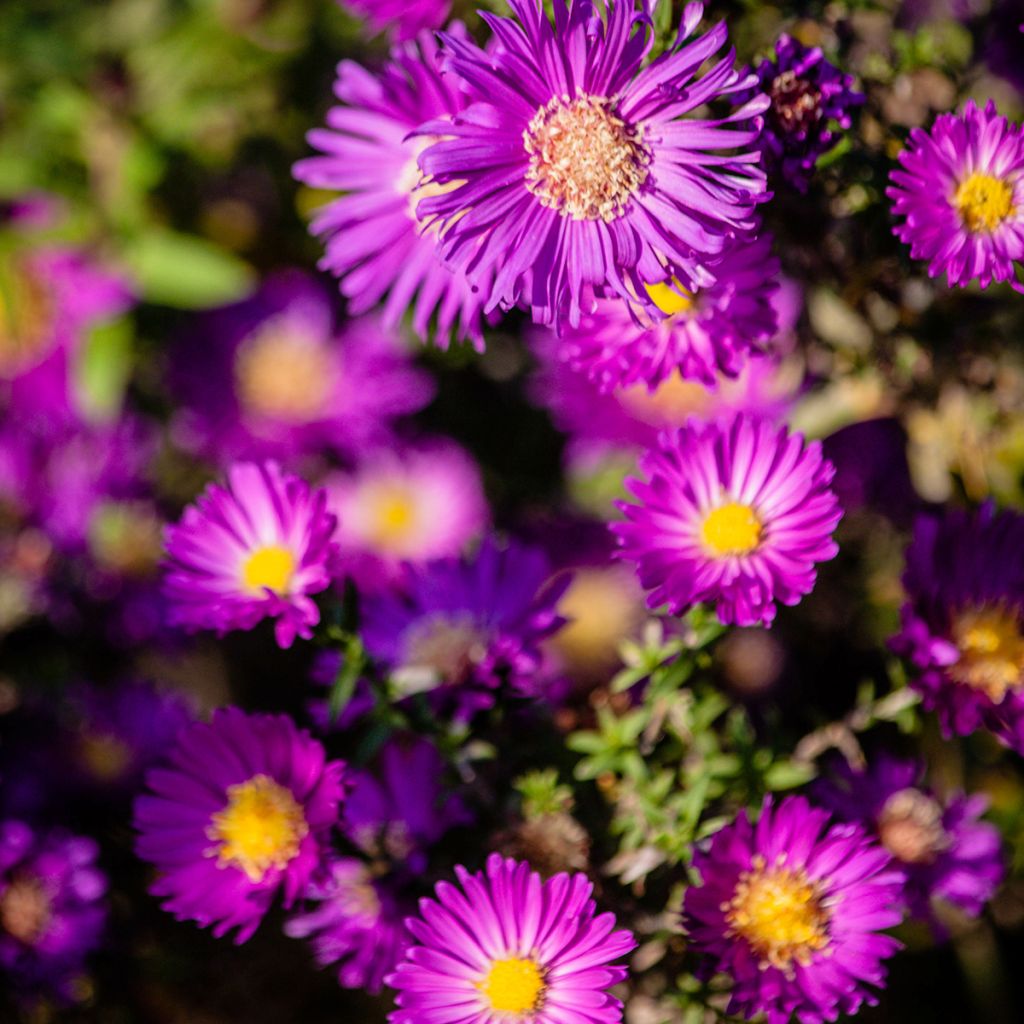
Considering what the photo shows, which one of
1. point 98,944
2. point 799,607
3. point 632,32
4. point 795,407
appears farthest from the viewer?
point 799,607

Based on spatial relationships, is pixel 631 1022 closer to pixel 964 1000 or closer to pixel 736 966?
pixel 736 966

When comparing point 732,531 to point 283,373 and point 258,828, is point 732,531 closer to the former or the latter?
point 258,828

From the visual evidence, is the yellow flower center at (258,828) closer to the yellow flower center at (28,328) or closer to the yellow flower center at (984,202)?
the yellow flower center at (984,202)

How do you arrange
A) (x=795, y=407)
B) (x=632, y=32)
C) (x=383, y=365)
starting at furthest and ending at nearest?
(x=383, y=365) → (x=795, y=407) → (x=632, y=32)

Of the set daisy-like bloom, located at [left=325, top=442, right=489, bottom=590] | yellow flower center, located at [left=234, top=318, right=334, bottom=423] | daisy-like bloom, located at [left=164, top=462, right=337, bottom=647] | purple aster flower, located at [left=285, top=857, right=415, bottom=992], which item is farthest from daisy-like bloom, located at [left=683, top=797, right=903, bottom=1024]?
yellow flower center, located at [left=234, top=318, right=334, bottom=423]

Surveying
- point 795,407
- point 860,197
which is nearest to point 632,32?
point 860,197
